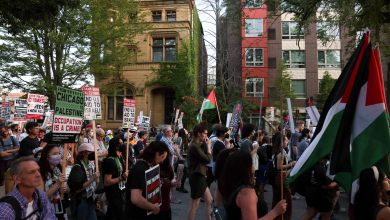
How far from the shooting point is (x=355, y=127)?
10.6 ft

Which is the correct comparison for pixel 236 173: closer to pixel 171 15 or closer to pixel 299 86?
pixel 171 15

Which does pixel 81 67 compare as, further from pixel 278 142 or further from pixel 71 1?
pixel 278 142

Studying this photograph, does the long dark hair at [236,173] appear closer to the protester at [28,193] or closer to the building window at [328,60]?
the protester at [28,193]

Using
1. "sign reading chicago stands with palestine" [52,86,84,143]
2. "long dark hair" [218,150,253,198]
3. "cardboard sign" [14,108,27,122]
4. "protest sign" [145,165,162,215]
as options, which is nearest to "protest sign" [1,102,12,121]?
"cardboard sign" [14,108,27,122]

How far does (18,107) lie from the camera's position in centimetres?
1246

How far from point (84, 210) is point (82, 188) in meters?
0.35

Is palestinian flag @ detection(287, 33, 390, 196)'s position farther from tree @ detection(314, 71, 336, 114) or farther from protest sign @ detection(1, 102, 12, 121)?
tree @ detection(314, 71, 336, 114)

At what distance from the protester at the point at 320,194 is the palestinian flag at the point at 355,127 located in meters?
1.92

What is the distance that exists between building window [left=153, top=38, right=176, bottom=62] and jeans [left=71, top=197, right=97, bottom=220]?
992 inches

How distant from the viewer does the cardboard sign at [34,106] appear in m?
12.0

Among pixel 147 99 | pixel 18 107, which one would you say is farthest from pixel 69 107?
pixel 147 99

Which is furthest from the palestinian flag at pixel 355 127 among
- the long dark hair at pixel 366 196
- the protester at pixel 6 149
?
the protester at pixel 6 149

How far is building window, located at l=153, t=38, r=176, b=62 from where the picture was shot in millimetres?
29406

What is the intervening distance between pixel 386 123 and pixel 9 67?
67.1ft
